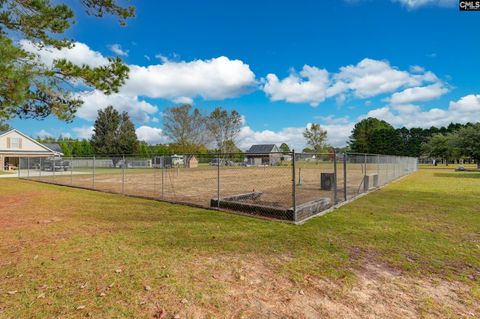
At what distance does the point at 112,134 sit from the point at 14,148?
643 inches

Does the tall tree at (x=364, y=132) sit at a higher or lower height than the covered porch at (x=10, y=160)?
higher

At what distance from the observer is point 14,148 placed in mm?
35469

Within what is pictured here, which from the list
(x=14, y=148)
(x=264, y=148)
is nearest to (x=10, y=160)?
(x=14, y=148)

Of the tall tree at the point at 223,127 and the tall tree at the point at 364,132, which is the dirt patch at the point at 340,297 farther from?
the tall tree at the point at 364,132

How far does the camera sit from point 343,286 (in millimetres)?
3309

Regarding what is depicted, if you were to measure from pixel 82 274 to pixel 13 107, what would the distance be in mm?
5733

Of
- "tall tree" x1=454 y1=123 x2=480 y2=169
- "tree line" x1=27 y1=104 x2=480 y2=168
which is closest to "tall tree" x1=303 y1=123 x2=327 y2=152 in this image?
"tree line" x1=27 y1=104 x2=480 y2=168

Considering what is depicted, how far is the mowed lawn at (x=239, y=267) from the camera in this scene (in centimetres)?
287

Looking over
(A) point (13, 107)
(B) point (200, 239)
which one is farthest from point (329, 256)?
(A) point (13, 107)

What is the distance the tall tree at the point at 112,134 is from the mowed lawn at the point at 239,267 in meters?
46.3

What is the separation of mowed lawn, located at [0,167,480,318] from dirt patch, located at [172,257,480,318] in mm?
13

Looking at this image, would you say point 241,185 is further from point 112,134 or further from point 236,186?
point 112,134

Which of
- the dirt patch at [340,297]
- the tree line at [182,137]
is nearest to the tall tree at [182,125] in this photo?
the tree line at [182,137]

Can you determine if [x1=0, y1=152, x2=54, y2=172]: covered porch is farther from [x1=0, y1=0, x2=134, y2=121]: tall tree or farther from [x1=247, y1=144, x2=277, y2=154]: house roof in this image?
[x1=247, y1=144, x2=277, y2=154]: house roof
